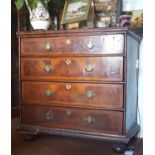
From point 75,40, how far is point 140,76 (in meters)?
0.63

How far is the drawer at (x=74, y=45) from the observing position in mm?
1543

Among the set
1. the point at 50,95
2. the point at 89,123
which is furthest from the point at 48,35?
the point at 89,123

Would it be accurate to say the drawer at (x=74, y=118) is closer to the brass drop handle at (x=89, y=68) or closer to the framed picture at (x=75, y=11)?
the brass drop handle at (x=89, y=68)

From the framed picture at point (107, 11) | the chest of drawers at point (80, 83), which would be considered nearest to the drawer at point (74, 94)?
the chest of drawers at point (80, 83)

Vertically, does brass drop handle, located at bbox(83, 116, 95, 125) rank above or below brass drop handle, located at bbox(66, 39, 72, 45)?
below

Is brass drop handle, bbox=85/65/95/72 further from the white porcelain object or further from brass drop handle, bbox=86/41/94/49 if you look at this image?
the white porcelain object

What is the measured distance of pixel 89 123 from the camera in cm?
163

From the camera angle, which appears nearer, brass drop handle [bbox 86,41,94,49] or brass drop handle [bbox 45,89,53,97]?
brass drop handle [bbox 86,41,94,49]

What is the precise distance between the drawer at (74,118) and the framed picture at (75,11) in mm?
683

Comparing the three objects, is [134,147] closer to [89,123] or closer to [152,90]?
[89,123]

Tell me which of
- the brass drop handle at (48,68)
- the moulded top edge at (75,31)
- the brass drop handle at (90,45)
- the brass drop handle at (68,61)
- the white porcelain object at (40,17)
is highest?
the white porcelain object at (40,17)

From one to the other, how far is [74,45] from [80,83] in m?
0.26

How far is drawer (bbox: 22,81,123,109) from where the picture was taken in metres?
1.56

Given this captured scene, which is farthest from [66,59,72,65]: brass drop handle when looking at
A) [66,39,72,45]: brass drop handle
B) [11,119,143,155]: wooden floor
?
[11,119,143,155]: wooden floor
